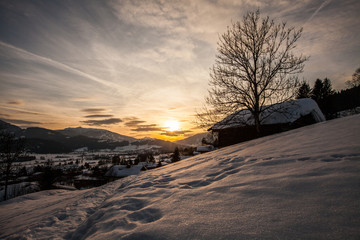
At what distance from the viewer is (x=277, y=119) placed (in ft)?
42.2

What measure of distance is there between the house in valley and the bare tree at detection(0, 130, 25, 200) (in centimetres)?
2438

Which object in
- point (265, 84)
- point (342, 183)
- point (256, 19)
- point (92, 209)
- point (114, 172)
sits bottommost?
point (114, 172)

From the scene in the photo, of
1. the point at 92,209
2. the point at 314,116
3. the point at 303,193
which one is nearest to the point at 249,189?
the point at 303,193

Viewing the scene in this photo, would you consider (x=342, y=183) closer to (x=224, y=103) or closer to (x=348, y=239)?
(x=348, y=239)

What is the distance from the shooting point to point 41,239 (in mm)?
2373

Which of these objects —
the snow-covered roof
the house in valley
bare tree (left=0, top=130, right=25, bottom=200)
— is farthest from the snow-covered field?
bare tree (left=0, top=130, right=25, bottom=200)

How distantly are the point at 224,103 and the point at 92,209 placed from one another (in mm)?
9145

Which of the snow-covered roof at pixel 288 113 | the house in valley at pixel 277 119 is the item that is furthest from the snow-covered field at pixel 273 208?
the snow-covered roof at pixel 288 113

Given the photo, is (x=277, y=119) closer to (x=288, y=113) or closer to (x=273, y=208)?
(x=288, y=113)

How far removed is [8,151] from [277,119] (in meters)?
31.7

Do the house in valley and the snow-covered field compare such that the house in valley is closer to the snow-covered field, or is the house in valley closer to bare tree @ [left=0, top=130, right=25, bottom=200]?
the snow-covered field

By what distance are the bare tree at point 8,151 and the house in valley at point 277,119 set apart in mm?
24377

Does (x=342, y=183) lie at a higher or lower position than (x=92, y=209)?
higher

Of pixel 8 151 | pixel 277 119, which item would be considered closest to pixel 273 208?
pixel 277 119
